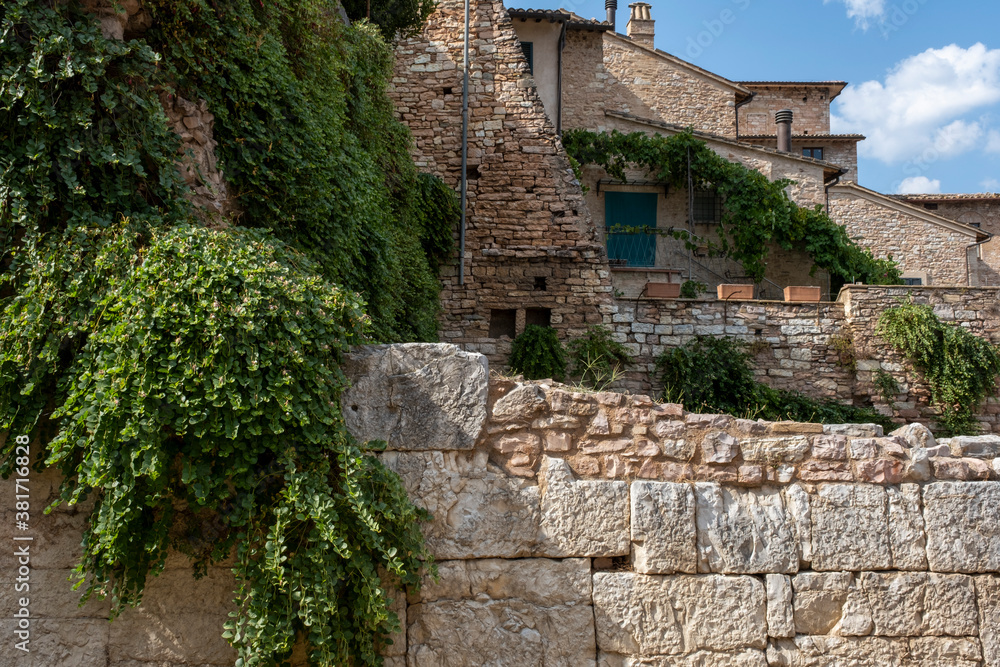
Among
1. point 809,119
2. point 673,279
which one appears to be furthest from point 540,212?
point 809,119

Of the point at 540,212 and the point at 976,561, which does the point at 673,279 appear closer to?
the point at 540,212

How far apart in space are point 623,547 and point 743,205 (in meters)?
12.9

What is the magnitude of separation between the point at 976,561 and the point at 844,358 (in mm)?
7419

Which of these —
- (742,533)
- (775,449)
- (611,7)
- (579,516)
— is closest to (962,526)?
(775,449)

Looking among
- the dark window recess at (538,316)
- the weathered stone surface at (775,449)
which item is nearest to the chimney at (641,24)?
the dark window recess at (538,316)

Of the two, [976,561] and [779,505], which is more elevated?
[779,505]

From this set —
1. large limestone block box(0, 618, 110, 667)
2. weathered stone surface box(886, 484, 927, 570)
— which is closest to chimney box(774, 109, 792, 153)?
weathered stone surface box(886, 484, 927, 570)

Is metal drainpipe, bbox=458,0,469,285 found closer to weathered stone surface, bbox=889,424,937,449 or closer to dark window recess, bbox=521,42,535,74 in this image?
dark window recess, bbox=521,42,535,74

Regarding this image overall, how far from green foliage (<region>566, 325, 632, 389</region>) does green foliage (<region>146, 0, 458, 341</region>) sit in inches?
140

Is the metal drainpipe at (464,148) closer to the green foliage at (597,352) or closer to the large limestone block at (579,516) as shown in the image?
the green foliage at (597,352)

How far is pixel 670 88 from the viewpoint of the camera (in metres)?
18.2

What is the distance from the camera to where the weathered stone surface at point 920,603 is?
3.84m

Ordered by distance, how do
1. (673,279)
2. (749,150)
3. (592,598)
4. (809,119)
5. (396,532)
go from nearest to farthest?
1. (396,532)
2. (592,598)
3. (673,279)
4. (749,150)
5. (809,119)

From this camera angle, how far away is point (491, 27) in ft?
38.5
